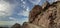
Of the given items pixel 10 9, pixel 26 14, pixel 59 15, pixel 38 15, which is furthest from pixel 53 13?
pixel 10 9

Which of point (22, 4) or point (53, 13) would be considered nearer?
point (53, 13)

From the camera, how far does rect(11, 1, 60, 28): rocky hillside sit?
5.17 m

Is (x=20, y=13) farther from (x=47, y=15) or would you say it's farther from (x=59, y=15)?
(x=59, y=15)

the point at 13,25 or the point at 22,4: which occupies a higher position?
the point at 22,4

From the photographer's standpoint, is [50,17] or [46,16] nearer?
[50,17]

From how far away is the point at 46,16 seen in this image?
225 inches

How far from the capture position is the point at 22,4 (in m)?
7.17

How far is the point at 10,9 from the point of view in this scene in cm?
711

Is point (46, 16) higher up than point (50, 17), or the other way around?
point (46, 16)

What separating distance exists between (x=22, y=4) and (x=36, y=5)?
0.64 metres

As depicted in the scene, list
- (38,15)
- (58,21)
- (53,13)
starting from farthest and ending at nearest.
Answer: (38,15) < (53,13) < (58,21)

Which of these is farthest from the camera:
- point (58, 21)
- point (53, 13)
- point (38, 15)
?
point (38, 15)

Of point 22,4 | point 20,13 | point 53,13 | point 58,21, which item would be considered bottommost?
point 58,21

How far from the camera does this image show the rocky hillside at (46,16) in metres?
5.17
